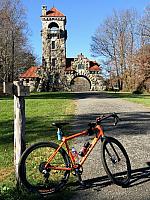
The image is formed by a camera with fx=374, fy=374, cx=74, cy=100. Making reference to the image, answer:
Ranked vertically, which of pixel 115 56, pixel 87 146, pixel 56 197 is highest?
pixel 115 56

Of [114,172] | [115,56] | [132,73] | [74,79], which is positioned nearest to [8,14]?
[132,73]

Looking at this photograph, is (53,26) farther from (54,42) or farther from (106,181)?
(106,181)

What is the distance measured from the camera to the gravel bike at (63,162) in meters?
5.91

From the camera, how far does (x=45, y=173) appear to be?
6086 mm

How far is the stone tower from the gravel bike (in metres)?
74.1

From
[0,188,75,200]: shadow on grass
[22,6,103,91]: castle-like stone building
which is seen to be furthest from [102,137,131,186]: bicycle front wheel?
[22,6,103,91]: castle-like stone building

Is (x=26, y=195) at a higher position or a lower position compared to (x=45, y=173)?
lower

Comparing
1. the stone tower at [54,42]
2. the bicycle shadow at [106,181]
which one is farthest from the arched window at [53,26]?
the bicycle shadow at [106,181]

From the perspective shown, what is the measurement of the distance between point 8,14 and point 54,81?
33427 mm

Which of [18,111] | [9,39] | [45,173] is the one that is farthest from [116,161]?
[9,39]

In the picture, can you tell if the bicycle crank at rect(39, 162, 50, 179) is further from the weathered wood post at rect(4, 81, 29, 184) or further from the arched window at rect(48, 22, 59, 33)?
the arched window at rect(48, 22, 59, 33)

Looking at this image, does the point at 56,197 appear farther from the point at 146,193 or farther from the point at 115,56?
the point at 115,56

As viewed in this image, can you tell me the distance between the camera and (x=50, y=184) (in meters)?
6.08

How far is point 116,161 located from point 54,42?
76304 mm
